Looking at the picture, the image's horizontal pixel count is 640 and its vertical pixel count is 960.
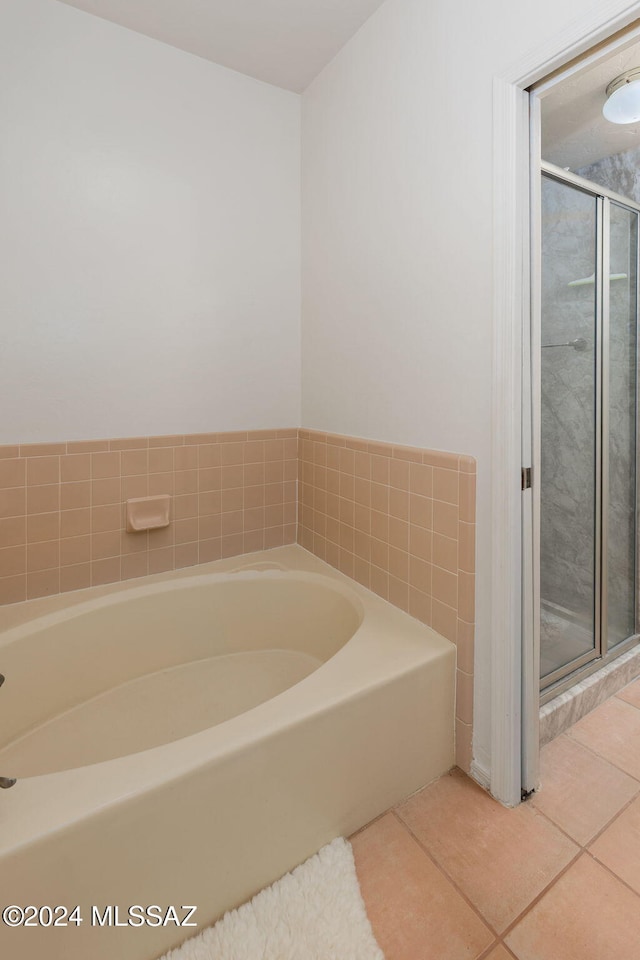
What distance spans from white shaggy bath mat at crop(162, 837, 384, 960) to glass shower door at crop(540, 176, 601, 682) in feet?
3.74

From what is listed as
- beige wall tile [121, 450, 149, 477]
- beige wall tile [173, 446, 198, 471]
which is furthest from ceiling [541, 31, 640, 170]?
beige wall tile [121, 450, 149, 477]

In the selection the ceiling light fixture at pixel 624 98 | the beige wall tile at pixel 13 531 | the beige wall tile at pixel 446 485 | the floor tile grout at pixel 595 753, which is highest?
the ceiling light fixture at pixel 624 98

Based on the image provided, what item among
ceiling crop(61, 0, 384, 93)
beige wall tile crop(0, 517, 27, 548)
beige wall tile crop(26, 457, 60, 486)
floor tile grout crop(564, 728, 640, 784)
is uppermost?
ceiling crop(61, 0, 384, 93)

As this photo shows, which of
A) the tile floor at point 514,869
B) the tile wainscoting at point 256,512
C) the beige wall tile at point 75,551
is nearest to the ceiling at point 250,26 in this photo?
the tile wainscoting at point 256,512

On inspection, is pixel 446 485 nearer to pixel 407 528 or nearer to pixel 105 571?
pixel 407 528

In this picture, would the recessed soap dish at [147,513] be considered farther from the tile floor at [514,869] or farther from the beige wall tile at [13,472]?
the tile floor at [514,869]

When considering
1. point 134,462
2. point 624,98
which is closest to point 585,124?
point 624,98

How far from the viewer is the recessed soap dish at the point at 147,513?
6.09ft

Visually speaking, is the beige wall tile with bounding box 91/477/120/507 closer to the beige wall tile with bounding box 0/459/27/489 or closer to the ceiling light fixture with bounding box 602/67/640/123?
the beige wall tile with bounding box 0/459/27/489

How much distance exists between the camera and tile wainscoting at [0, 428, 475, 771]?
4.78 feet

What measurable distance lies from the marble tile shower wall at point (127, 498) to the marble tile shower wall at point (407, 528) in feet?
0.82

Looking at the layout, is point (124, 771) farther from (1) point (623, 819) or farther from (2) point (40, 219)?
(2) point (40, 219)

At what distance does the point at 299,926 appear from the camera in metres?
1.01

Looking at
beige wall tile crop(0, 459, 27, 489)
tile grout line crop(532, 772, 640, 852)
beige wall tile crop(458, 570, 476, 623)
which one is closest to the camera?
tile grout line crop(532, 772, 640, 852)
